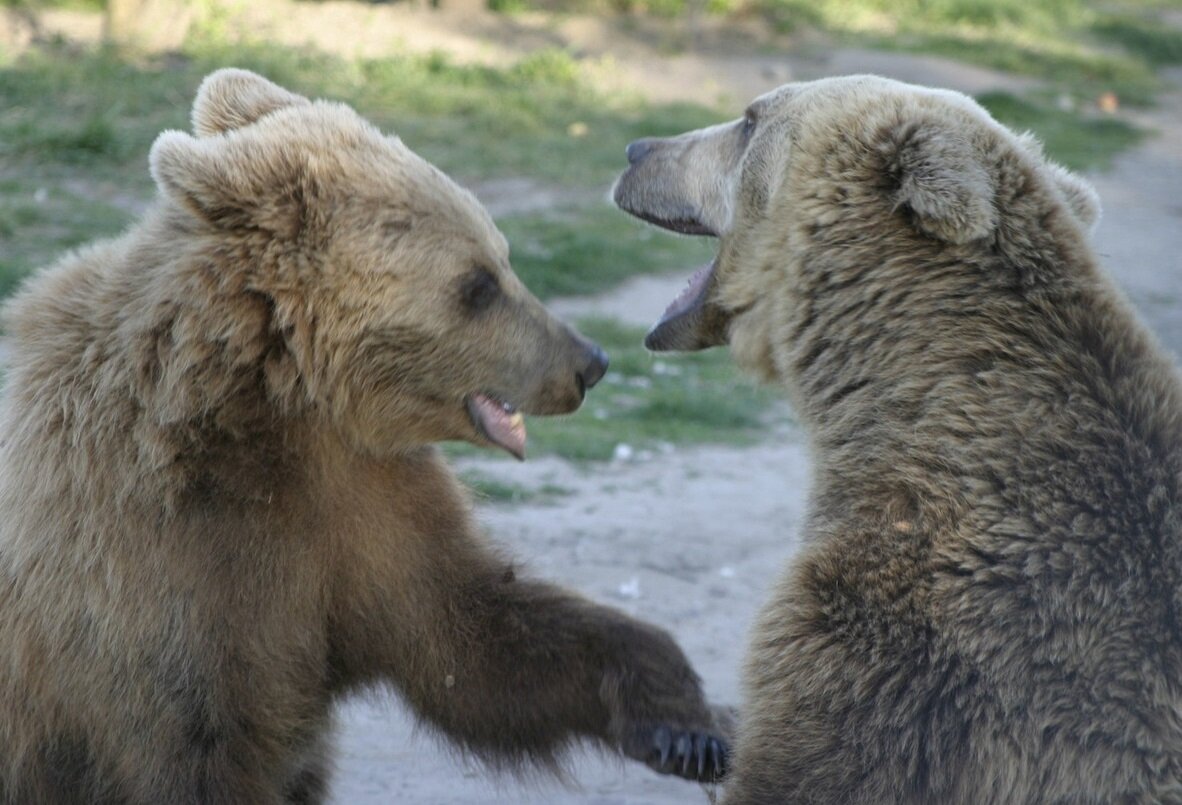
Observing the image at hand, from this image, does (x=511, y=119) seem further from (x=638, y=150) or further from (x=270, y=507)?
(x=270, y=507)

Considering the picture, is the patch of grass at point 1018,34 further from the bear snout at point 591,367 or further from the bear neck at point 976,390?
the bear neck at point 976,390

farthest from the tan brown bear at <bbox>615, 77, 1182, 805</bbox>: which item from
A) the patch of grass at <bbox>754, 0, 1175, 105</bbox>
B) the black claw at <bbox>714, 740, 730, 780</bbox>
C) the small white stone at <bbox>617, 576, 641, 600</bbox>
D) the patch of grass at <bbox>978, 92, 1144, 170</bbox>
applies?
the patch of grass at <bbox>754, 0, 1175, 105</bbox>

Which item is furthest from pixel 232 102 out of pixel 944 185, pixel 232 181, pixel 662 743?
pixel 662 743

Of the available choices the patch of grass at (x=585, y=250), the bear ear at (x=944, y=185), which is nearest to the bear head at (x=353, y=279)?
the bear ear at (x=944, y=185)

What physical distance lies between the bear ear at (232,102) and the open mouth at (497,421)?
2.91 ft

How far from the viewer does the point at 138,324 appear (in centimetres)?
340

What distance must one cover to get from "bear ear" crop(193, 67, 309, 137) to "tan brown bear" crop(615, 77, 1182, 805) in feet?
4.44

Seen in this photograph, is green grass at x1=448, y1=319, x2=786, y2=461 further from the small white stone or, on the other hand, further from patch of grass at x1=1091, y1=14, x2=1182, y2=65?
patch of grass at x1=1091, y1=14, x2=1182, y2=65

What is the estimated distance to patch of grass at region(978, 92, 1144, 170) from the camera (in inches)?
655

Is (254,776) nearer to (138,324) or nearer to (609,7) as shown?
(138,324)

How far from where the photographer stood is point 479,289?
12.2ft

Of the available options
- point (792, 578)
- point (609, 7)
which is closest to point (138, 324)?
point (792, 578)

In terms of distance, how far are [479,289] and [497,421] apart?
1.16ft

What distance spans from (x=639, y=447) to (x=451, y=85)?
8047mm
